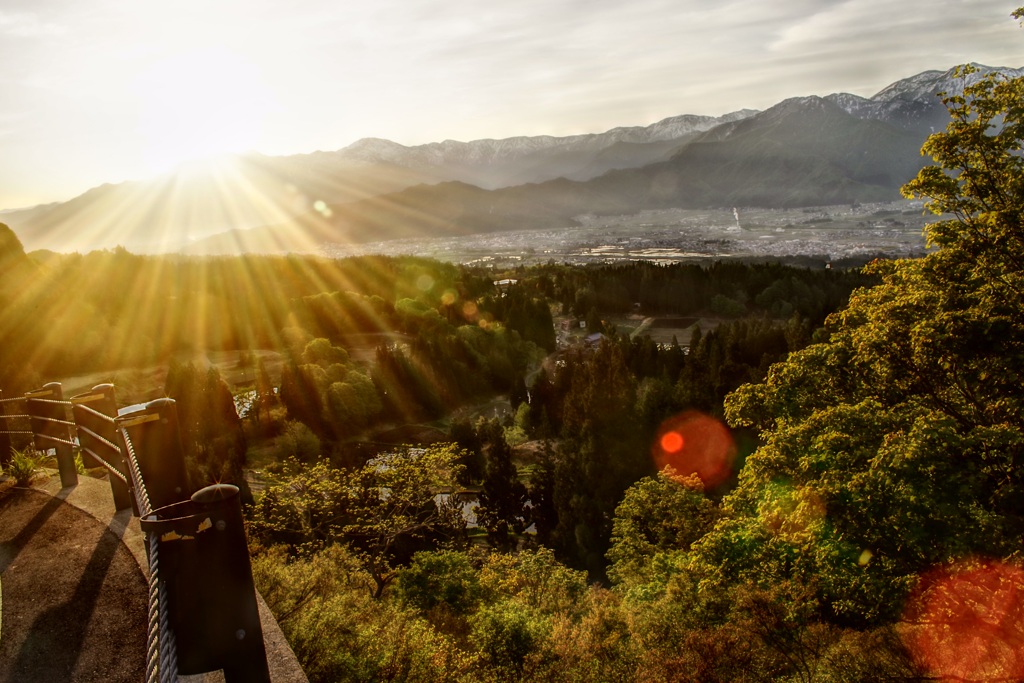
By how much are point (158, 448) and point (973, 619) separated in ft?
43.5

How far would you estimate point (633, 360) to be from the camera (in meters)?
72.4

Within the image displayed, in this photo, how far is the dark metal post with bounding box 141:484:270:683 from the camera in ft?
11.0

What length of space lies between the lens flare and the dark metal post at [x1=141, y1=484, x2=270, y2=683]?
1147cm

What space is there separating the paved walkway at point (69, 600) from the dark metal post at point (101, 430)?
326 millimetres

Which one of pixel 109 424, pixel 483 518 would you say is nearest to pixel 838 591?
pixel 109 424

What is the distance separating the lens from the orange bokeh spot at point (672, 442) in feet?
144

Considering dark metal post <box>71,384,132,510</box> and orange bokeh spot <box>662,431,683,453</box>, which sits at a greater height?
dark metal post <box>71,384,132,510</box>

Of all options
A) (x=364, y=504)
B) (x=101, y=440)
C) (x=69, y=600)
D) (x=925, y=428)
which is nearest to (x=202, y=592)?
(x=69, y=600)

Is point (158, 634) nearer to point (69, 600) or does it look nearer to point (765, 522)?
point (69, 600)

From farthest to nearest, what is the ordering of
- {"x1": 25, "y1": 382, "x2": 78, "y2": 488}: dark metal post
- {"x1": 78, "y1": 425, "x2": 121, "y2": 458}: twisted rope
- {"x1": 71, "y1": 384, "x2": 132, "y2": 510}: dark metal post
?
1. {"x1": 25, "y1": 382, "x2": 78, "y2": 488}: dark metal post
2. {"x1": 71, "y1": 384, "x2": 132, "y2": 510}: dark metal post
3. {"x1": 78, "y1": 425, "x2": 121, "y2": 458}: twisted rope

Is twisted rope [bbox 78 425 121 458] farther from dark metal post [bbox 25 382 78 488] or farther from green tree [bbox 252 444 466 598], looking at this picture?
green tree [bbox 252 444 466 598]

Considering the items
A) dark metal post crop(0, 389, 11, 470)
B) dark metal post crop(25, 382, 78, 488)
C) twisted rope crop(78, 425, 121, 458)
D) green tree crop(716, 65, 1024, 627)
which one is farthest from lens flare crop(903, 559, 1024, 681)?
dark metal post crop(0, 389, 11, 470)

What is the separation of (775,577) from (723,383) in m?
40.3

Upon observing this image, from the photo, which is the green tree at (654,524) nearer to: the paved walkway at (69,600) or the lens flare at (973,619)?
the lens flare at (973,619)
